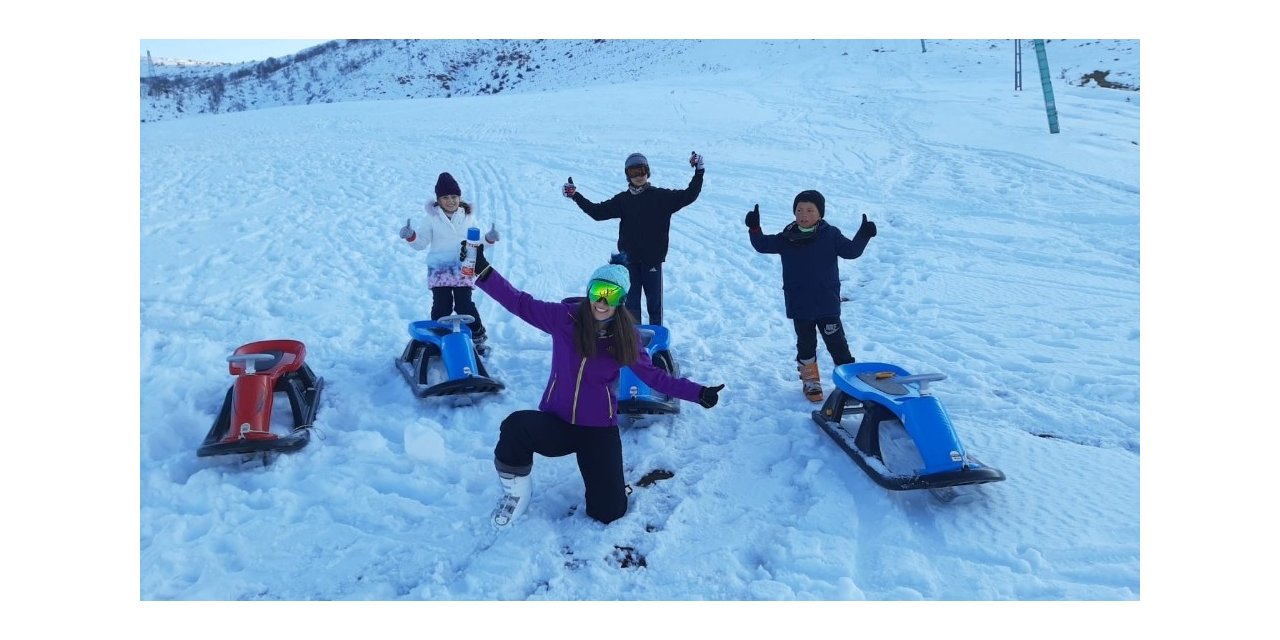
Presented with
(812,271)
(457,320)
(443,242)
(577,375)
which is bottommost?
(577,375)

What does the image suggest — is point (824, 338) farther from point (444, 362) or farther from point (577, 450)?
point (444, 362)

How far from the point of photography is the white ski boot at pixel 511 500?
12.3 feet

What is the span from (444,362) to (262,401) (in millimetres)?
1190

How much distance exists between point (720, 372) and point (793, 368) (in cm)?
56

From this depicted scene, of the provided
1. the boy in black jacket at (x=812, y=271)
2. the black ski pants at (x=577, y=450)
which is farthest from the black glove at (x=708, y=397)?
the boy in black jacket at (x=812, y=271)

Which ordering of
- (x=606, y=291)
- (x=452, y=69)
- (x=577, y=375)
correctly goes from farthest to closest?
1. (x=452, y=69)
2. (x=577, y=375)
3. (x=606, y=291)

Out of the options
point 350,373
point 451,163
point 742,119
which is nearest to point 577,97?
point 742,119

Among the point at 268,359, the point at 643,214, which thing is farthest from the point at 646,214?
the point at 268,359

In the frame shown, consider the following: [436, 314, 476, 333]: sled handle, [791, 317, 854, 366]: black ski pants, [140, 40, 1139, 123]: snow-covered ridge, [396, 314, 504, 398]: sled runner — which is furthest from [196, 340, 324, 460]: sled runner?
[140, 40, 1139, 123]: snow-covered ridge

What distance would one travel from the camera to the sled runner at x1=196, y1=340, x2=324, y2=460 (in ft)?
13.7

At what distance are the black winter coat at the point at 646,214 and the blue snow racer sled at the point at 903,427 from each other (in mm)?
1856

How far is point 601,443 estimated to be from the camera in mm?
3803

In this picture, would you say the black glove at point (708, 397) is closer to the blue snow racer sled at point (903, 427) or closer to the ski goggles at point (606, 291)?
the ski goggles at point (606, 291)

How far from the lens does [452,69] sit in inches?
1373
